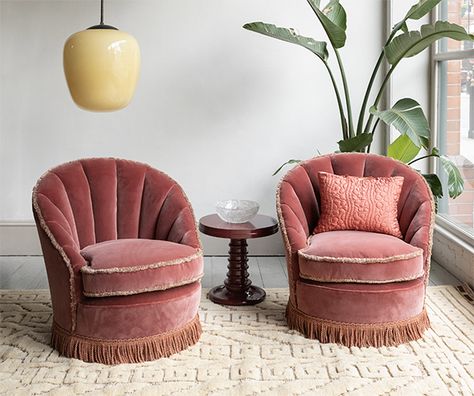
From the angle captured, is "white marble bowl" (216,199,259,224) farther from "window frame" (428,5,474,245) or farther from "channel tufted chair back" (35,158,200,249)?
"window frame" (428,5,474,245)

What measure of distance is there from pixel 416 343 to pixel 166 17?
2730 mm

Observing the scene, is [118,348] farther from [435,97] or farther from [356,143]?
[435,97]

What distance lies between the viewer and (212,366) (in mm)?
2771

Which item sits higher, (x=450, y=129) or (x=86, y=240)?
(x=450, y=129)

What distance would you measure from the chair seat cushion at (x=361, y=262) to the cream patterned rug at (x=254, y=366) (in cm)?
31

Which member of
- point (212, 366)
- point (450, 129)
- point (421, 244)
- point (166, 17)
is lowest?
point (212, 366)

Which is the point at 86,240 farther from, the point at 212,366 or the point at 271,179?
the point at 271,179

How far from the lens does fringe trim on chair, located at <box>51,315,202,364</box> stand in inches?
111

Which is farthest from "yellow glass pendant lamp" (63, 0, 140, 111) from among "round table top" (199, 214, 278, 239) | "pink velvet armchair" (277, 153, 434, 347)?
"pink velvet armchair" (277, 153, 434, 347)

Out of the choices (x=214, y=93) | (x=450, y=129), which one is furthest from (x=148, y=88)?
(x=450, y=129)

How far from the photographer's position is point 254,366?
277 cm

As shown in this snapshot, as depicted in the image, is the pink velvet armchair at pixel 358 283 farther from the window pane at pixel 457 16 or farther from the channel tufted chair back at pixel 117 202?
the window pane at pixel 457 16

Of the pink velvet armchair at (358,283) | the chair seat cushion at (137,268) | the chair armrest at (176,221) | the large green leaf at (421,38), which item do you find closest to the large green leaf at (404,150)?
the large green leaf at (421,38)

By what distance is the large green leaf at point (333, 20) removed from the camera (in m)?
3.75
